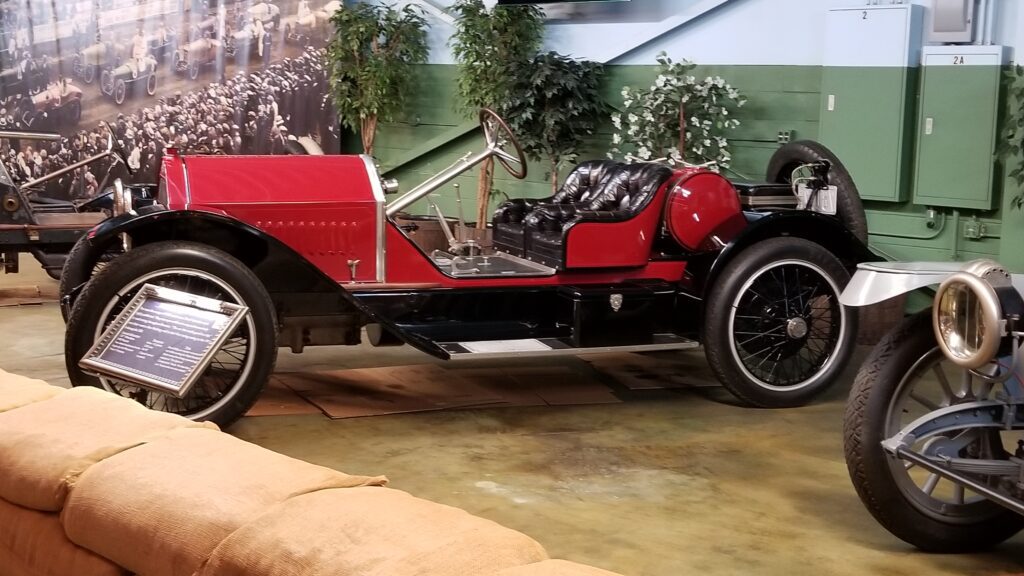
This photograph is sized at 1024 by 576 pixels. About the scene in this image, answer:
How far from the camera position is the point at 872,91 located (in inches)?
300

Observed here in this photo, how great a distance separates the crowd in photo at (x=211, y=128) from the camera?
11250mm

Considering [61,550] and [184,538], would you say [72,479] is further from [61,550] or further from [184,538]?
[184,538]

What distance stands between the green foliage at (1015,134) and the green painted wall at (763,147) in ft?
0.59

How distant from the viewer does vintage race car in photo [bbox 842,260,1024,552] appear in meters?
3.39

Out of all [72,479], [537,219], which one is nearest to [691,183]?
[537,219]

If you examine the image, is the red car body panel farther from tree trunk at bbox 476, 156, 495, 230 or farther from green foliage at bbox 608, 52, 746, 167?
tree trunk at bbox 476, 156, 495, 230

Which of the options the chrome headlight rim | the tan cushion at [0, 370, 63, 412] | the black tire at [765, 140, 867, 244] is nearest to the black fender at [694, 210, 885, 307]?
the black tire at [765, 140, 867, 244]

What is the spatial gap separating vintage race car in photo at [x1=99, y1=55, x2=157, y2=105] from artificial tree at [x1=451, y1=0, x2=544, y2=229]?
12.2 ft

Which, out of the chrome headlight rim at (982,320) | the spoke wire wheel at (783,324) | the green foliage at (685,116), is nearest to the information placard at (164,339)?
the spoke wire wheel at (783,324)

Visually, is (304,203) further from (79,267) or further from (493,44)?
(493,44)

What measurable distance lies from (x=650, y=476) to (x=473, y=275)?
4.86 ft

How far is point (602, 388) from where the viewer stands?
234 inches

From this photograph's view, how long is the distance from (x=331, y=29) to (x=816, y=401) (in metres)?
6.84

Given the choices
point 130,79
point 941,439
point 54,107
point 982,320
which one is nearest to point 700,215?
point 941,439
